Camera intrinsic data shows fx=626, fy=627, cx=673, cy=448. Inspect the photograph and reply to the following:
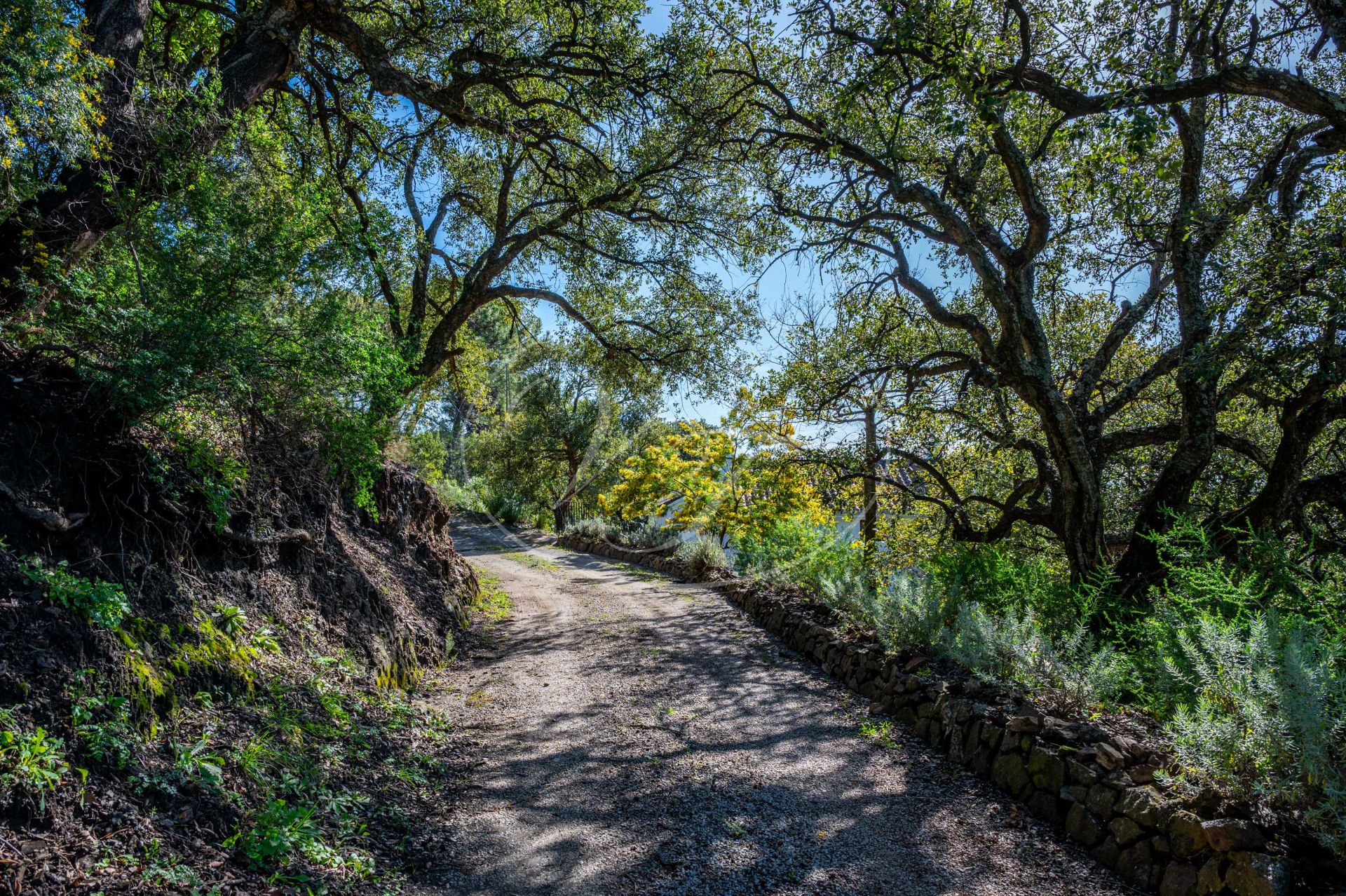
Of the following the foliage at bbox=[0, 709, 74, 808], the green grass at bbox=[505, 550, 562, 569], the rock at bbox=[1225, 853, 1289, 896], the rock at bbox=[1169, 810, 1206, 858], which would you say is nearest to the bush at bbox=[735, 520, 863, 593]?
the green grass at bbox=[505, 550, 562, 569]

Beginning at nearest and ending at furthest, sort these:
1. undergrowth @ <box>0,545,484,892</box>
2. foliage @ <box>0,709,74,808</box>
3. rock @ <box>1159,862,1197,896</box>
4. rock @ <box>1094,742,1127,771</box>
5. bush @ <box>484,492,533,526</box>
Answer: foliage @ <box>0,709,74,808</box> < undergrowth @ <box>0,545,484,892</box> < rock @ <box>1159,862,1197,896</box> < rock @ <box>1094,742,1127,771</box> < bush @ <box>484,492,533,526</box>

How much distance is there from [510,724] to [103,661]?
9.88ft

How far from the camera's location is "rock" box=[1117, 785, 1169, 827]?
10.6 feet

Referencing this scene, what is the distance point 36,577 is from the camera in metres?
3.04

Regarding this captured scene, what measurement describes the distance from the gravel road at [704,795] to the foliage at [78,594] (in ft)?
6.89

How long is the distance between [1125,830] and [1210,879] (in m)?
0.50

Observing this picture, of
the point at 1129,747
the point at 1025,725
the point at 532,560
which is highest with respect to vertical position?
the point at 1129,747

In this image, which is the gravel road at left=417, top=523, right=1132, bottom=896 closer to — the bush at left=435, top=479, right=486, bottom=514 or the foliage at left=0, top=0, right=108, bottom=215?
the foliage at left=0, top=0, right=108, bottom=215

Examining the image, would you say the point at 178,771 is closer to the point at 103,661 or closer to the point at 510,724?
the point at 103,661

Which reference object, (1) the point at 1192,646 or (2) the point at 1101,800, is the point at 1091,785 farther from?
(1) the point at 1192,646

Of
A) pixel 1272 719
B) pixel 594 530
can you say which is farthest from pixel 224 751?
pixel 594 530

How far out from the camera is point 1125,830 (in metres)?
3.36

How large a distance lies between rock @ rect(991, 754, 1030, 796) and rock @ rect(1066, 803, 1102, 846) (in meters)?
Answer: 0.40

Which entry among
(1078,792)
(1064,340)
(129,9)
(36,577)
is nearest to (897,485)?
(1064,340)
